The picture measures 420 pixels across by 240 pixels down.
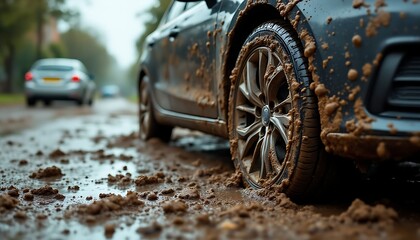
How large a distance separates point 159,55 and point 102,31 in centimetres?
10210

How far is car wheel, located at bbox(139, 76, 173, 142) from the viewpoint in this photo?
20.1ft

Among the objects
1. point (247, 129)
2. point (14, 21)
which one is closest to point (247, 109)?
point (247, 129)

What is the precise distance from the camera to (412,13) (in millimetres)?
2256

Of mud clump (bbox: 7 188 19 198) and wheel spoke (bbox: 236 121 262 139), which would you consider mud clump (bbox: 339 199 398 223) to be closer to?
wheel spoke (bbox: 236 121 262 139)

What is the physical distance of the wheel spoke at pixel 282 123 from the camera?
9.50ft

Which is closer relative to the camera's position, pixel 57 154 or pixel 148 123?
pixel 57 154

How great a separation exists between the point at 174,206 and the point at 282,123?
0.79 m

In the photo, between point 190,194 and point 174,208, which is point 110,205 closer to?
point 174,208

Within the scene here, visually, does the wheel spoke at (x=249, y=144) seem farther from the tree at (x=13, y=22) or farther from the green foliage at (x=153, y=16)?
the tree at (x=13, y=22)

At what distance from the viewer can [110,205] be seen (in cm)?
268

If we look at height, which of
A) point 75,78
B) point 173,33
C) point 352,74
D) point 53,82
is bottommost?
point 53,82

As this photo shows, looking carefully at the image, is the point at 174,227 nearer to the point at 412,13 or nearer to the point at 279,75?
the point at 279,75

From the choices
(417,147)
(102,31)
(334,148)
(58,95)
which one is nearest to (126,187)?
(334,148)

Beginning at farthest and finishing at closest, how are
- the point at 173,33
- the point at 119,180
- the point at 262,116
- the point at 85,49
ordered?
the point at 85,49
the point at 173,33
the point at 119,180
the point at 262,116
